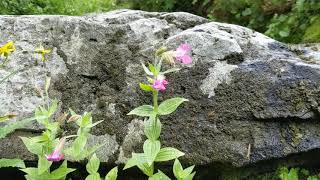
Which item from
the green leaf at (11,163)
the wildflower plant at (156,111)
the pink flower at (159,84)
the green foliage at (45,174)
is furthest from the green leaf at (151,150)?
the green leaf at (11,163)

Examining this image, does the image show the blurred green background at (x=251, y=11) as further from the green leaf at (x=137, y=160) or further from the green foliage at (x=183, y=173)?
the green leaf at (x=137, y=160)

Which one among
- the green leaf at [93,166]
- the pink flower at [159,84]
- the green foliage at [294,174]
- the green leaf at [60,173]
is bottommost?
the green foliage at [294,174]

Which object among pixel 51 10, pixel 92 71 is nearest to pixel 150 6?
pixel 51 10

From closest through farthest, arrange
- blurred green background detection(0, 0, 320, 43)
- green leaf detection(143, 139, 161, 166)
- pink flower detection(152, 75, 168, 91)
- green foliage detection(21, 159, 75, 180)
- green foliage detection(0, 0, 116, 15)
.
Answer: pink flower detection(152, 75, 168, 91), green leaf detection(143, 139, 161, 166), green foliage detection(21, 159, 75, 180), blurred green background detection(0, 0, 320, 43), green foliage detection(0, 0, 116, 15)

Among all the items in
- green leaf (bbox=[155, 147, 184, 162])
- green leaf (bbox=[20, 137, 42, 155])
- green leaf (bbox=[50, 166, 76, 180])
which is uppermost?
green leaf (bbox=[155, 147, 184, 162])

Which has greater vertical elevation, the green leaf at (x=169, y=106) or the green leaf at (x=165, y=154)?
the green leaf at (x=169, y=106)

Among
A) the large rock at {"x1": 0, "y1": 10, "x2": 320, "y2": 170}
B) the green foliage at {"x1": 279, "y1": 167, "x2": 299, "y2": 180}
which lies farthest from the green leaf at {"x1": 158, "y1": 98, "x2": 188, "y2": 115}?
the green foliage at {"x1": 279, "y1": 167, "x2": 299, "y2": 180}

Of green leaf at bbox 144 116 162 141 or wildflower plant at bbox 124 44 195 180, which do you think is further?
green leaf at bbox 144 116 162 141

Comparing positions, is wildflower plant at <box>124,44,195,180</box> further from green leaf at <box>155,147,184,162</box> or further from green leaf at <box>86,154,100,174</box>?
green leaf at <box>86,154,100,174</box>
